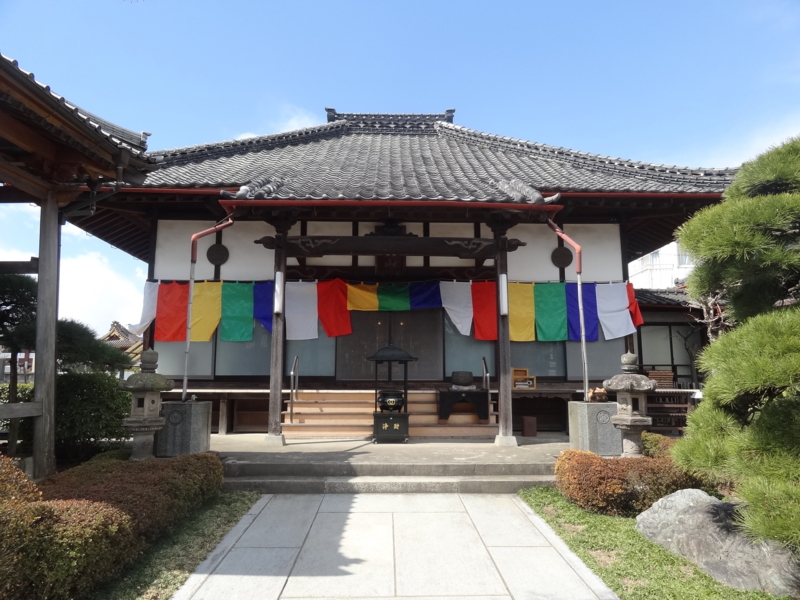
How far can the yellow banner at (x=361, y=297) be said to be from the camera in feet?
38.3

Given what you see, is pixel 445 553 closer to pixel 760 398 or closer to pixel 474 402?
pixel 760 398

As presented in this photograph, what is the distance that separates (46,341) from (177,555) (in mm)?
3381

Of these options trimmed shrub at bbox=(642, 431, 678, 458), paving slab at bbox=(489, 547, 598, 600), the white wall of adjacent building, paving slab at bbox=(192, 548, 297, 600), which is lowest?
paving slab at bbox=(489, 547, 598, 600)

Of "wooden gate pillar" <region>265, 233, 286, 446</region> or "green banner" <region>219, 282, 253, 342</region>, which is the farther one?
"green banner" <region>219, 282, 253, 342</region>

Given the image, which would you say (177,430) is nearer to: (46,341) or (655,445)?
(46,341)

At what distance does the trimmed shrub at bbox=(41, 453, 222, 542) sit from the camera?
187 inches

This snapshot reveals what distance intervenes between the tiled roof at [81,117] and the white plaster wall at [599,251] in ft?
30.2

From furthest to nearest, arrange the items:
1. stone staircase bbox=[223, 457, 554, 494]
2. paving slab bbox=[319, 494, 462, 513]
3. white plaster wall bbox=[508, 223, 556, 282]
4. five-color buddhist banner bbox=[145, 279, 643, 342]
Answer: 1. white plaster wall bbox=[508, 223, 556, 282]
2. five-color buddhist banner bbox=[145, 279, 643, 342]
3. stone staircase bbox=[223, 457, 554, 494]
4. paving slab bbox=[319, 494, 462, 513]

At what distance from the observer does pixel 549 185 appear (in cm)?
1119

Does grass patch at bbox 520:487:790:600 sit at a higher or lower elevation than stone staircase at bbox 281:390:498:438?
lower

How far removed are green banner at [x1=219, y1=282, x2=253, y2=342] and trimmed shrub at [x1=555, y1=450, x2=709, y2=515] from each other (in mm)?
7742

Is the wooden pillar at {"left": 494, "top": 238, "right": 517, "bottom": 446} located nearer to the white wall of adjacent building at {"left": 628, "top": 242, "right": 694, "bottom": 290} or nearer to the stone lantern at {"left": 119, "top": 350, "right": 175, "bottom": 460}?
the stone lantern at {"left": 119, "top": 350, "right": 175, "bottom": 460}

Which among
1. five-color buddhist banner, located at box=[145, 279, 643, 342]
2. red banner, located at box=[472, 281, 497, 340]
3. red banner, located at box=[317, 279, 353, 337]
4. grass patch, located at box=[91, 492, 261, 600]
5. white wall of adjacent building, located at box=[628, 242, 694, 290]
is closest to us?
grass patch, located at box=[91, 492, 261, 600]

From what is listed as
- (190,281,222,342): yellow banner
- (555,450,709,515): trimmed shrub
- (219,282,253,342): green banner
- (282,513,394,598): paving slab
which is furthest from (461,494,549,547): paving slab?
(190,281,222,342): yellow banner
